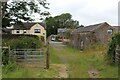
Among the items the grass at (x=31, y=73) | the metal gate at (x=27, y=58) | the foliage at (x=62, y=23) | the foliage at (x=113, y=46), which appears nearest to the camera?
the grass at (x=31, y=73)

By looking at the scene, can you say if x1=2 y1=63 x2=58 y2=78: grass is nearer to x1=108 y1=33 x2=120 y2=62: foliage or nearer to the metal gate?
the metal gate

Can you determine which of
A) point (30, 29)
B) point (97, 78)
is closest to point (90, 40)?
point (97, 78)

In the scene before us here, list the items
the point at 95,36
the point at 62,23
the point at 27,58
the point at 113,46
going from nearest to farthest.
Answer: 1. the point at 27,58
2. the point at 113,46
3. the point at 95,36
4. the point at 62,23

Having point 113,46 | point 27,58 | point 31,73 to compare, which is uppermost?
point 113,46

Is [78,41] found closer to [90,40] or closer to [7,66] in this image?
[90,40]

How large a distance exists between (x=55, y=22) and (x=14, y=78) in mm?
96580

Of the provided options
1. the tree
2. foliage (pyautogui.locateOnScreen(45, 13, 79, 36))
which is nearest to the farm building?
the tree

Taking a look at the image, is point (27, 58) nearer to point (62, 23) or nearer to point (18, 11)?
point (18, 11)

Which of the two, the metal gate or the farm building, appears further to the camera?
the farm building

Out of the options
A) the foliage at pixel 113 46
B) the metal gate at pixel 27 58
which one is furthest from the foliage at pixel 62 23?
the metal gate at pixel 27 58

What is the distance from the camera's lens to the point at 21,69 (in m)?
18.3

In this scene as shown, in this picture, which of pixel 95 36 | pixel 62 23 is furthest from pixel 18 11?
pixel 62 23

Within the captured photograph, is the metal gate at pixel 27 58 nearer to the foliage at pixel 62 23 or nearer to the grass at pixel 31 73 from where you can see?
the grass at pixel 31 73

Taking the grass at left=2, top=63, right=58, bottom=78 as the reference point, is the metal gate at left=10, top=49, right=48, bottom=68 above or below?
above
